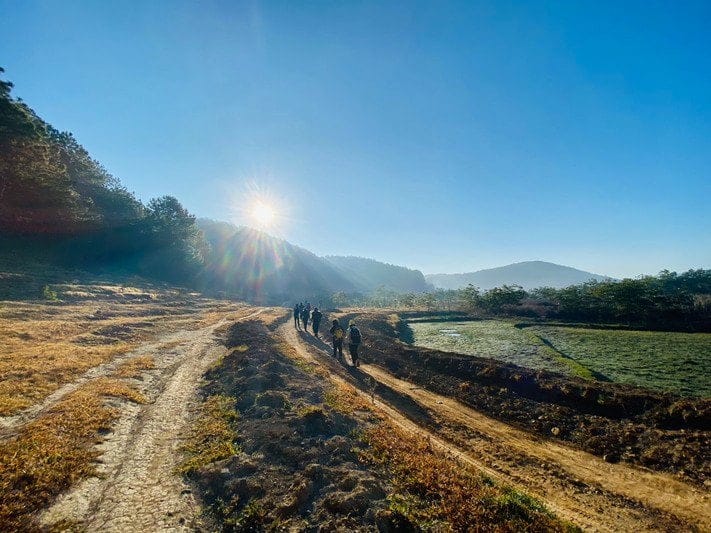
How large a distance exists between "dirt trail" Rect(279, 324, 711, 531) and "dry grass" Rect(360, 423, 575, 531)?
163 centimetres

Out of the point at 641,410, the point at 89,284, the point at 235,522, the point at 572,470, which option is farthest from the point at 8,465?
the point at 89,284

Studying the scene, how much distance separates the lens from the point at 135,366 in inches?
724

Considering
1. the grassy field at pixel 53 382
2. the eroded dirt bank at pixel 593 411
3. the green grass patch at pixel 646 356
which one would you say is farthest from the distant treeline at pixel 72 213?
the green grass patch at pixel 646 356

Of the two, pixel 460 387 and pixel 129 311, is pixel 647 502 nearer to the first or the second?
pixel 460 387

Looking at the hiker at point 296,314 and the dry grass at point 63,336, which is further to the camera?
the hiker at point 296,314

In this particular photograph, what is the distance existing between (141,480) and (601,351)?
1113 inches

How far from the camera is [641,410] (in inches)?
530

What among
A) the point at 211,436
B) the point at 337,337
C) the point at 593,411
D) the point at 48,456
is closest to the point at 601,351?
the point at 593,411

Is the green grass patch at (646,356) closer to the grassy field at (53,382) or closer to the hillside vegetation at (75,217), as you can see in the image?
the grassy field at (53,382)

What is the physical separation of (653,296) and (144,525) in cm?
5149

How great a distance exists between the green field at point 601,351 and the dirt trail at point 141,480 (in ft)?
65.3

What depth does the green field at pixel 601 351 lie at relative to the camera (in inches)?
689

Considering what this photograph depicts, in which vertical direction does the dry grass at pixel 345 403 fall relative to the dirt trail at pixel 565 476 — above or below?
above

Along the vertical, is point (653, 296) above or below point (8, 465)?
above
